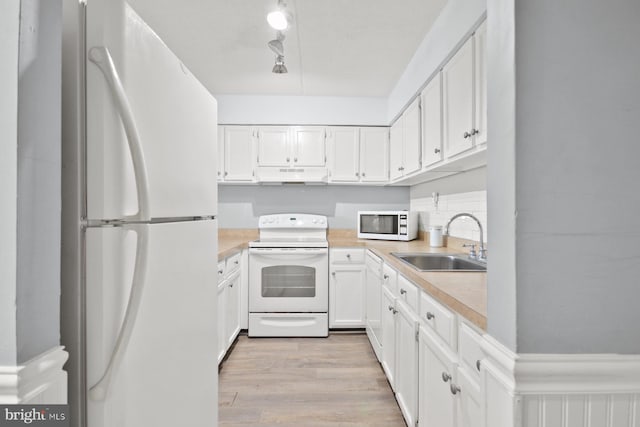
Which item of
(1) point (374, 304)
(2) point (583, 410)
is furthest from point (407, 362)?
(2) point (583, 410)

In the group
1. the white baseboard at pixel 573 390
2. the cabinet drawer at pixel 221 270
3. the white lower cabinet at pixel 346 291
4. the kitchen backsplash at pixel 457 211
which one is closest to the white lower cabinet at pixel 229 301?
the cabinet drawer at pixel 221 270

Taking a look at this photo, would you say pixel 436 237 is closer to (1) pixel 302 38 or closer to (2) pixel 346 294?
(2) pixel 346 294

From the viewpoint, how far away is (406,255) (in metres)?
2.21

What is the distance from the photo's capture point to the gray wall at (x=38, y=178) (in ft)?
1.94

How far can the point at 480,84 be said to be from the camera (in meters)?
1.54

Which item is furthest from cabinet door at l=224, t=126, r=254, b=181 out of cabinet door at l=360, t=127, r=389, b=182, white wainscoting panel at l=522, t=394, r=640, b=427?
white wainscoting panel at l=522, t=394, r=640, b=427

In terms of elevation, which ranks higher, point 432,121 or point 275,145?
point 275,145

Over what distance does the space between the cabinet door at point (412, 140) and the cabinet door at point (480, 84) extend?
0.86 metres

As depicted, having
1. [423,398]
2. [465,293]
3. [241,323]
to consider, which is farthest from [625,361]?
[241,323]

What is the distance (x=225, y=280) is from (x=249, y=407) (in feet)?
2.98

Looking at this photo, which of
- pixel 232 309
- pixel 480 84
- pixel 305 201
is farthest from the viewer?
pixel 305 201

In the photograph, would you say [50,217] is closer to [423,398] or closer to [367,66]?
[423,398]

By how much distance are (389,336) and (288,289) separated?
123 centimetres

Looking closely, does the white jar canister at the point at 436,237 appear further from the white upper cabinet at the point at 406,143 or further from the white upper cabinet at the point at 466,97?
the white upper cabinet at the point at 466,97
